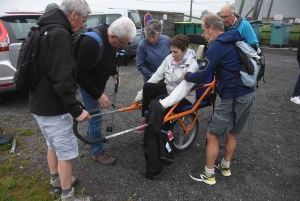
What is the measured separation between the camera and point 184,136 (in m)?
3.24

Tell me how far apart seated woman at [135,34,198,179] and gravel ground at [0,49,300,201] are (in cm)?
27

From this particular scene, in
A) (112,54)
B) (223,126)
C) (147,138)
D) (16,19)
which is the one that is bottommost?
(147,138)

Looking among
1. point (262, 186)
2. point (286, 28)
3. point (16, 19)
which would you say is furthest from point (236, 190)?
point (286, 28)

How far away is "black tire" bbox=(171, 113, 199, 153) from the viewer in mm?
3176

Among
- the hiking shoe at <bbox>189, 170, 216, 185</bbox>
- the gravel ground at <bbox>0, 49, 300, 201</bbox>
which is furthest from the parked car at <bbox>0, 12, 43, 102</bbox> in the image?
the hiking shoe at <bbox>189, 170, 216, 185</bbox>

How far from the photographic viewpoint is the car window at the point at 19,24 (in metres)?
4.36

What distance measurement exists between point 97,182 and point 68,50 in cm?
159

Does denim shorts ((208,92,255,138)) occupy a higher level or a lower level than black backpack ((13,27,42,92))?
lower

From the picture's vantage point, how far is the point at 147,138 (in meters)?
2.63

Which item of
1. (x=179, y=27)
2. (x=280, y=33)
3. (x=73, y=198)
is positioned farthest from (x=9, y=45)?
(x=179, y=27)

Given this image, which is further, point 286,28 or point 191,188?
point 286,28

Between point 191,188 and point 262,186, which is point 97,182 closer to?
point 191,188

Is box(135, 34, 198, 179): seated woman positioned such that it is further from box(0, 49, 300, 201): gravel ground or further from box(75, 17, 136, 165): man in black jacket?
box(75, 17, 136, 165): man in black jacket

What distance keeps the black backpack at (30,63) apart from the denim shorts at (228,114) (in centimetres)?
170
